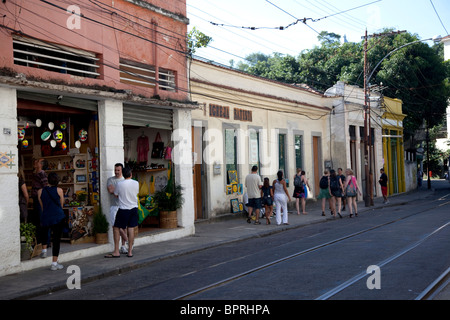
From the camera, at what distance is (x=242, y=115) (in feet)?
65.3

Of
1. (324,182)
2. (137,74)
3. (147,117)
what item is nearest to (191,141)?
(147,117)

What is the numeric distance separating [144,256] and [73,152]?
3.40 metres

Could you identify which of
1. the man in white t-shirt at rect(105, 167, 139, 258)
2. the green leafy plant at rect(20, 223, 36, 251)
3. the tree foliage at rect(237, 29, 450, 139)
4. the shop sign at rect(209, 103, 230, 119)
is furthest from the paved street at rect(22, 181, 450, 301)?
the tree foliage at rect(237, 29, 450, 139)

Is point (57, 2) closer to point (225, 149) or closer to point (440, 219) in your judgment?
point (225, 149)

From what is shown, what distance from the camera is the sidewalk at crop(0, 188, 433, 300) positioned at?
8.41 m

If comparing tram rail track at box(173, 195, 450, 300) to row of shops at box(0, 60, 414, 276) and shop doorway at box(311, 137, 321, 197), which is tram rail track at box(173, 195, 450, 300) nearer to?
row of shops at box(0, 60, 414, 276)

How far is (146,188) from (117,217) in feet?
13.4

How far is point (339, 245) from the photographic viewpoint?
1145 cm

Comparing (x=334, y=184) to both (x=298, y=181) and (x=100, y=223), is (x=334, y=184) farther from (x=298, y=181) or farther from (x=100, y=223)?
(x=100, y=223)

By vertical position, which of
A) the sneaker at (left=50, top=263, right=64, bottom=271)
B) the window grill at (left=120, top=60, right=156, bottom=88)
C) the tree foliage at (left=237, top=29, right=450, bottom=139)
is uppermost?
the tree foliage at (left=237, top=29, right=450, bottom=139)

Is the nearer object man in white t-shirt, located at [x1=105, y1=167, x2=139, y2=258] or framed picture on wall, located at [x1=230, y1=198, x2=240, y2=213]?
man in white t-shirt, located at [x1=105, y1=167, x2=139, y2=258]

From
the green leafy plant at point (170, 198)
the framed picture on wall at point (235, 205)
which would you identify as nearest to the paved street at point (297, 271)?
the green leafy plant at point (170, 198)

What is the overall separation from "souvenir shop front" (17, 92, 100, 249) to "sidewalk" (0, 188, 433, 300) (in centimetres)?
130

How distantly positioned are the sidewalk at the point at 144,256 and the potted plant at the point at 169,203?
2.35 feet
